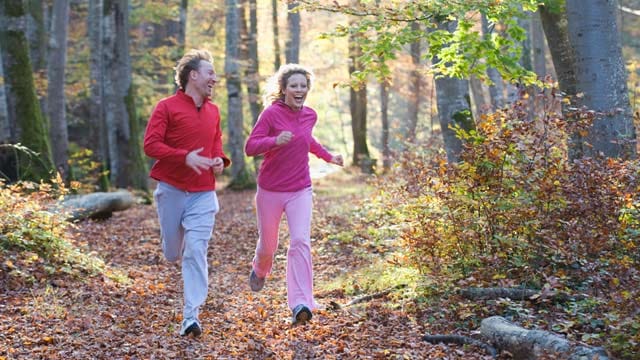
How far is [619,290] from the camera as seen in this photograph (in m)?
5.39

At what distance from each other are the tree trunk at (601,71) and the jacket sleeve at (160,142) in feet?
13.1

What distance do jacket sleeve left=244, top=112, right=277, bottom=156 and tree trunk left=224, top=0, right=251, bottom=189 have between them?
50.1ft

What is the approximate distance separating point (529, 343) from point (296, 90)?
3.18 metres

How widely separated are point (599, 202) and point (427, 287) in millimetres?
1769

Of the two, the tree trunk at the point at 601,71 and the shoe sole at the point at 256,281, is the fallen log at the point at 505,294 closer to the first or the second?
the tree trunk at the point at 601,71

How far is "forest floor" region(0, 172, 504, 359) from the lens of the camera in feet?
20.0

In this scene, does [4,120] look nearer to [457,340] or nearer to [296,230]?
[296,230]

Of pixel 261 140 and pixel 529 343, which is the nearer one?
pixel 529 343

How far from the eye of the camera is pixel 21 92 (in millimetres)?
14023

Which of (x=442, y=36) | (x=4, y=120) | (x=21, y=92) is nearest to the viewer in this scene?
(x=442, y=36)

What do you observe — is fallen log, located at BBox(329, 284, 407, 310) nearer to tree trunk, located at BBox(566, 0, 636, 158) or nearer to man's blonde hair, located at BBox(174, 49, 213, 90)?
tree trunk, located at BBox(566, 0, 636, 158)

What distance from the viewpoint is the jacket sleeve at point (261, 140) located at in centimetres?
688

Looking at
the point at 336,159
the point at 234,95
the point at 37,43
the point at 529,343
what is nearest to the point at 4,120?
the point at 336,159

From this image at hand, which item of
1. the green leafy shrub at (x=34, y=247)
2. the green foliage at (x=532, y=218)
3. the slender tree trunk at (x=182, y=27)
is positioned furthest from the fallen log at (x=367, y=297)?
the slender tree trunk at (x=182, y=27)
